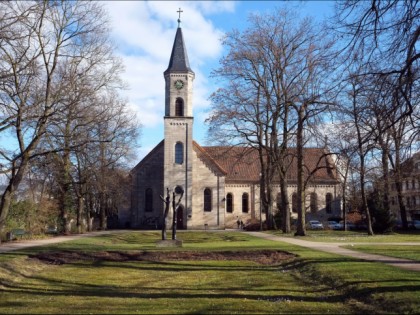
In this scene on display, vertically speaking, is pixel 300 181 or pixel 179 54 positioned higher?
pixel 179 54

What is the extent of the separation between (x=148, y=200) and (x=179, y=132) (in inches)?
380

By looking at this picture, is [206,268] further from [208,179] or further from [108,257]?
[208,179]

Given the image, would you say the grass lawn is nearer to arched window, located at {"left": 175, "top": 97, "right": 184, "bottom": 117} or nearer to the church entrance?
the church entrance

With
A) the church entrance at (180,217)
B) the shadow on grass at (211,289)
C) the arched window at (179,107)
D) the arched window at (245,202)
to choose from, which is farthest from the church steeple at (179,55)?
the shadow on grass at (211,289)

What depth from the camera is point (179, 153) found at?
56094 millimetres

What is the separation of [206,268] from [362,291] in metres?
7.89

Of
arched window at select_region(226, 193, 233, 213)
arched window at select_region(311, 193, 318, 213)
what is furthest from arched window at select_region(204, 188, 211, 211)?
arched window at select_region(311, 193, 318, 213)

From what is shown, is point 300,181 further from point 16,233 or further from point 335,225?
point 335,225

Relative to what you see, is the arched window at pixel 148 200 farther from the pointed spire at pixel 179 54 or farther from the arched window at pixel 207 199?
the pointed spire at pixel 179 54

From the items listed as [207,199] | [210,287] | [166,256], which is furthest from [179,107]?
[210,287]

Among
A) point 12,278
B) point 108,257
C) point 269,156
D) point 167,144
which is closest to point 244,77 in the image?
point 269,156

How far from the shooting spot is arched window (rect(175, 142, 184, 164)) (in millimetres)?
55875

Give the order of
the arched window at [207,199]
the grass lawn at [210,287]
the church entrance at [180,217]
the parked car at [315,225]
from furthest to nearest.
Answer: the arched window at [207,199], the church entrance at [180,217], the parked car at [315,225], the grass lawn at [210,287]

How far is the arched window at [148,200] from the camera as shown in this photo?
58.1m
